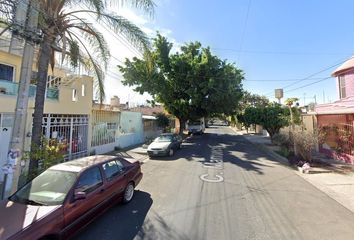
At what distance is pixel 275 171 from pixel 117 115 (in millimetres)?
12104

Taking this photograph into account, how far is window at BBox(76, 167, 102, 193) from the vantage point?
189 inches

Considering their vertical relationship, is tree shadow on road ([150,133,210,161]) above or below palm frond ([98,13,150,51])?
below

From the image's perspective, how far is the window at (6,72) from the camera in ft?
29.7

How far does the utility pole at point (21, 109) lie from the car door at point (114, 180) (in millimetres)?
2079

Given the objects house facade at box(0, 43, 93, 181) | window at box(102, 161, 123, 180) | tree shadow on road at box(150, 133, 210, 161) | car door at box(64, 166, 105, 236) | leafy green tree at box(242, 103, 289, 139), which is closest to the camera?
car door at box(64, 166, 105, 236)

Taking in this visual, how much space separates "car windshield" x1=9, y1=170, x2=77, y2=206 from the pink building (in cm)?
1290

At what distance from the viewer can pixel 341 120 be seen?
44.2 ft

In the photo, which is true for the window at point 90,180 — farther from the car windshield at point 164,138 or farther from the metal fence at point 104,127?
the car windshield at point 164,138

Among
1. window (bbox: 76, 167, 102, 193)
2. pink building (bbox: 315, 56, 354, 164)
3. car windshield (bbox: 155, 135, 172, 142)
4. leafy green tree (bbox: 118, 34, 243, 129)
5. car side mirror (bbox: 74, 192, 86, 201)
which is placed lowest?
car side mirror (bbox: 74, 192, 86, 201)

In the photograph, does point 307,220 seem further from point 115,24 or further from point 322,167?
point 115,24

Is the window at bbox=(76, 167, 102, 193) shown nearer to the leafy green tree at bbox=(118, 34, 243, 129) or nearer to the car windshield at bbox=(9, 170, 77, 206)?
the car windshield at bbox=(9, 170, 77, 206)

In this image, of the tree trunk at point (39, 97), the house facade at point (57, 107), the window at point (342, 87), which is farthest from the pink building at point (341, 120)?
the house facade at point (57, 107)

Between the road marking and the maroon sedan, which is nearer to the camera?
the maroon sedan

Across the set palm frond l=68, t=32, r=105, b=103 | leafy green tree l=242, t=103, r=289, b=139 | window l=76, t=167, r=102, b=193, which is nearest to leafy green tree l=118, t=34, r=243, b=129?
leafy green tree l=242, t=103, r=289, b=139
